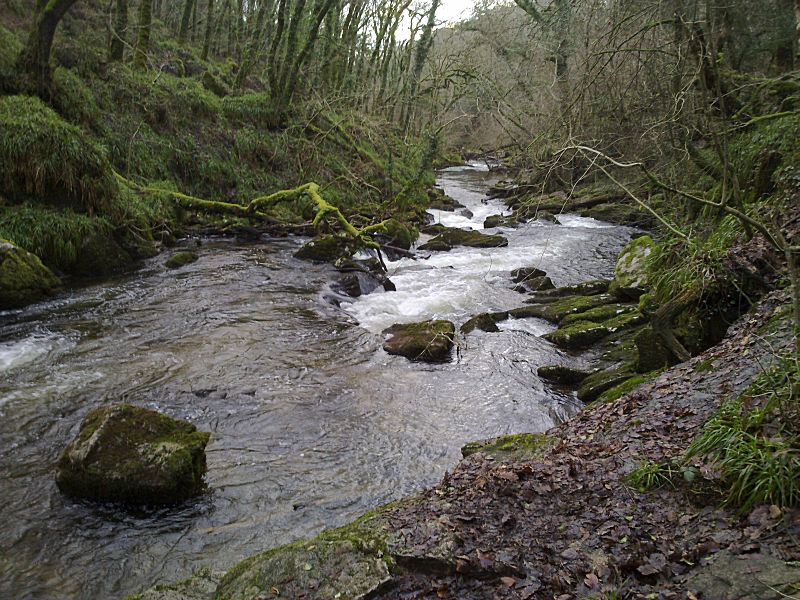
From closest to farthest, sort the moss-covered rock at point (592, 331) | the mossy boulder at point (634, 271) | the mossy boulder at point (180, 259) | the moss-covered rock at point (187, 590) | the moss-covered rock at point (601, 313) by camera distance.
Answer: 1. the moss-covered rock at point (187, 590)
2. the moss-covered rock at point (592, 331)
3. the moss-covered rock at point (601, 313)
4. the mossy boulder at point (634, 271)
5. the mossy boulder at point (180, 259)

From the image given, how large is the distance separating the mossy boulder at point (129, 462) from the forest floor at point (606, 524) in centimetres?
209

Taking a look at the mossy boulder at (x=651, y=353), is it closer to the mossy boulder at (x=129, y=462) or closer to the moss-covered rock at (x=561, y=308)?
the moss-covered rock at (x=561, y=308)

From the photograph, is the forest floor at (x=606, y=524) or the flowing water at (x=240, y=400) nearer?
the forest floor at (x=606, y=524)

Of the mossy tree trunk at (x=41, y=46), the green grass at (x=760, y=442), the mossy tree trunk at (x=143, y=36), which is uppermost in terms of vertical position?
the mossy tree trunk at (x=143, y=36)

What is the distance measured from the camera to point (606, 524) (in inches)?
139

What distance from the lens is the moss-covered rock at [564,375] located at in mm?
8227

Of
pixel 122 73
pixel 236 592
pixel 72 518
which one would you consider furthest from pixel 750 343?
pixel 122 73

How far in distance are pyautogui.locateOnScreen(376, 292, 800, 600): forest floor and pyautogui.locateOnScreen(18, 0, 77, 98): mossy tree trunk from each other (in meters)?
12.6

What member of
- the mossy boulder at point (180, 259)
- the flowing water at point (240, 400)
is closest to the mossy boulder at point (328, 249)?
the flowing water at point (240, 400)

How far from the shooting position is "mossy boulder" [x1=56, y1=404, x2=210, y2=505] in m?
4.77

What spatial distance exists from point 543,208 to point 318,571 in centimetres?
2196

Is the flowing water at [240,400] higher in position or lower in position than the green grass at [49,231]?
lower

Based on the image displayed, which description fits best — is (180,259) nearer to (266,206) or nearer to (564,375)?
(266,206)

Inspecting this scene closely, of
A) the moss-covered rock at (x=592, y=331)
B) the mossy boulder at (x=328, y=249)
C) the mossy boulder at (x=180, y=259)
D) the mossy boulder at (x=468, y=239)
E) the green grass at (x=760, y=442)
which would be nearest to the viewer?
the green grass at (x=760, y=442)
